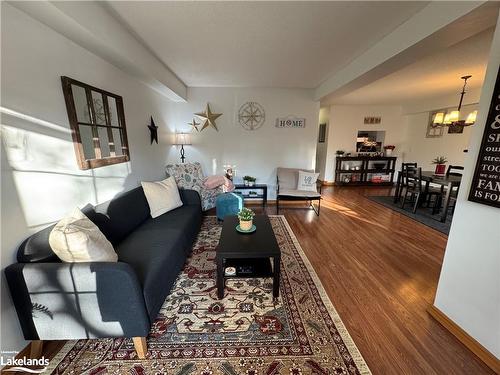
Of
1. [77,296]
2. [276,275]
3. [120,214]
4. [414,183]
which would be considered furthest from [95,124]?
[414,183]

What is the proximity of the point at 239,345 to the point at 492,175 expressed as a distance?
6.42ft

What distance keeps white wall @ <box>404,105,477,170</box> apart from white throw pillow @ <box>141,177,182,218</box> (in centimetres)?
662

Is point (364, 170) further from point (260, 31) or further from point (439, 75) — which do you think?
point (260, 31)

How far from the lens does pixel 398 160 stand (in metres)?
6.65

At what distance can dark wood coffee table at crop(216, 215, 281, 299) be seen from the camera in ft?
5.44

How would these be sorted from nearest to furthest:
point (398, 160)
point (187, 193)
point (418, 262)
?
point (418, 262), point (187, 193), point (398, 160)

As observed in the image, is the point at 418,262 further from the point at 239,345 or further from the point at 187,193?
the point at 187,193

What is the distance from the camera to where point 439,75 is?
345 centimetres

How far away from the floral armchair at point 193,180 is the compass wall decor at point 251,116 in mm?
1517

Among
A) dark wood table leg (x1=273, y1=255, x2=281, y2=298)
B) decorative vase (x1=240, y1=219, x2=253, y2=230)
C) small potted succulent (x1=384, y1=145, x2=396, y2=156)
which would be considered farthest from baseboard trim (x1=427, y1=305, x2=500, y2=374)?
small potted succulent (x1=384, y1=145, x2=396, y2=156)

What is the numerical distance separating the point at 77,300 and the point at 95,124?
62.9 inches

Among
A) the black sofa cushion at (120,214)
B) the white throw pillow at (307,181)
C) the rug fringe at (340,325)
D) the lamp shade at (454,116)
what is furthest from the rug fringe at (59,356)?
the lamp shade at (454,116)

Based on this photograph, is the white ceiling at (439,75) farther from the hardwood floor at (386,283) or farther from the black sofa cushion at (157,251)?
the black sofa cushion at (157,251)

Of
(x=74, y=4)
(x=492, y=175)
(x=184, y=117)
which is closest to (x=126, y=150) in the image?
(x=74, y=4)
